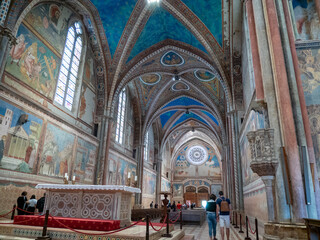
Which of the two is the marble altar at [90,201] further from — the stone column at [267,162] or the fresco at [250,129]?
the fresco at [250,129]

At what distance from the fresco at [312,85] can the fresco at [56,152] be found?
9074mm

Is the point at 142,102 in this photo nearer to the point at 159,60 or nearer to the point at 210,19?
Result: the point at 159,60

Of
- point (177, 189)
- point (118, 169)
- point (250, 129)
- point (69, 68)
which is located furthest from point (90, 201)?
point (177, 189)

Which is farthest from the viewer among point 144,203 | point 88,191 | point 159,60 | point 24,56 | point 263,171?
point 144,203

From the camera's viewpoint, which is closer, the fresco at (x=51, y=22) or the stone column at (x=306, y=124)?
the stone column at (x=306, y=124)

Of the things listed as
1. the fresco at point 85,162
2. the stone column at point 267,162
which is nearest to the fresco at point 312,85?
the stone column at point 267,162

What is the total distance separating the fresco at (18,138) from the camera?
7500 mm

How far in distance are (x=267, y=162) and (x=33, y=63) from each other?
28.8ft

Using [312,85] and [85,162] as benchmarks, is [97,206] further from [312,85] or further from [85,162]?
[85,162]

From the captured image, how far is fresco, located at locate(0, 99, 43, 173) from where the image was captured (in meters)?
7.50

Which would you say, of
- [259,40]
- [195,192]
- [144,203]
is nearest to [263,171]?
[259,40]

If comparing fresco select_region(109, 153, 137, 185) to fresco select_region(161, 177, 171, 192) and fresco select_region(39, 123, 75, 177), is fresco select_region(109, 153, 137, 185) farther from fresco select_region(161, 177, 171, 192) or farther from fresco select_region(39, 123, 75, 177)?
fresco select_region(161, 177, 171, 192)

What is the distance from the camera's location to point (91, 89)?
1365 centimetres

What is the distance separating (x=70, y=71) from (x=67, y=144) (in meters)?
3.58
